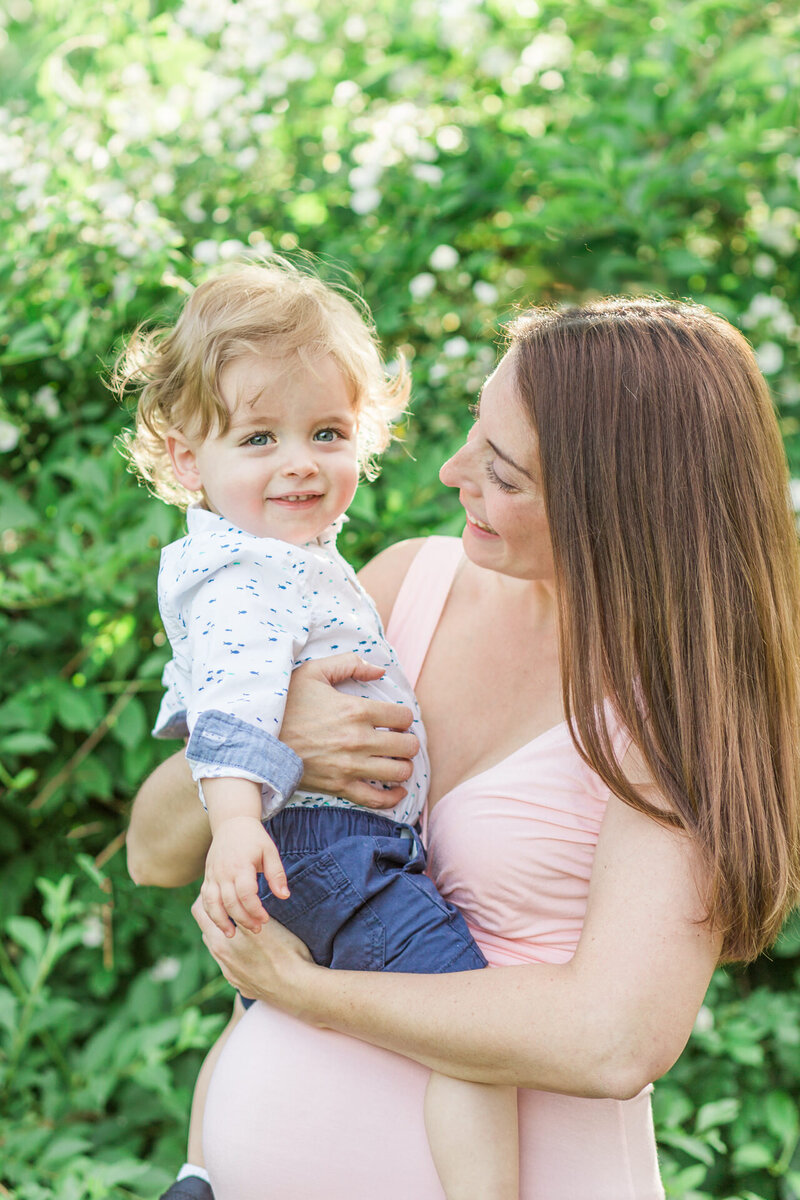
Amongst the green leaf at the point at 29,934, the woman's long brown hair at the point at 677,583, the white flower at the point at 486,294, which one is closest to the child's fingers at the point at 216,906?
the woman's long brown hair at the point at 677,583

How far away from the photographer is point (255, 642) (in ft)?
4.36

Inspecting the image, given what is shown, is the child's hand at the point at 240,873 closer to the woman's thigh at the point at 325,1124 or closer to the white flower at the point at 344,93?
the woman's thigh at the point at 325,1124

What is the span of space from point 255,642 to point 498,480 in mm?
386

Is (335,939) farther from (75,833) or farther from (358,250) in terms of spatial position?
(358,250)

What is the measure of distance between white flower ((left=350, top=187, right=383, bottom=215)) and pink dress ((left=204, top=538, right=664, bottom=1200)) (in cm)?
171

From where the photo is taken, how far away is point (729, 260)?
3.01m

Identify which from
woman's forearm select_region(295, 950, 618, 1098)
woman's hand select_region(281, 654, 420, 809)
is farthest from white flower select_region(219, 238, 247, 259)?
woman's forearm select_region(295, 950, 618, 1098)

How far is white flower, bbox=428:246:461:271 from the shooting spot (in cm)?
274

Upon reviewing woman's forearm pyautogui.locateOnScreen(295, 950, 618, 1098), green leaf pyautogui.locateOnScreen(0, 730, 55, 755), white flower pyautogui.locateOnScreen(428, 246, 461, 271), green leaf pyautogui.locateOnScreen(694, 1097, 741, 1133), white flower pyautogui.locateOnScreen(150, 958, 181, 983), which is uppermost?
white flower pyautogui.locateOnScreen(428, 246, 461, 271)

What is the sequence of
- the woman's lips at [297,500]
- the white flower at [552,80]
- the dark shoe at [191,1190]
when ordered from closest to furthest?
1. the woman's lips at [297,500]
2. the dark shoe at [191,1190]
3. the white flower at [552,80]

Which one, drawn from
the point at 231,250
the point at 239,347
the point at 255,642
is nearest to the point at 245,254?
the point at 231,250

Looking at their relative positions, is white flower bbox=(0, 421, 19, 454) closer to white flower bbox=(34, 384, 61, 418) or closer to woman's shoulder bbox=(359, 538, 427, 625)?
white flower bbox=(34, 384, 61, 418)

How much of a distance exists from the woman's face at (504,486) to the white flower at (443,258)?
4.36 feet

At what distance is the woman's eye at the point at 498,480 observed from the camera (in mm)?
1443
